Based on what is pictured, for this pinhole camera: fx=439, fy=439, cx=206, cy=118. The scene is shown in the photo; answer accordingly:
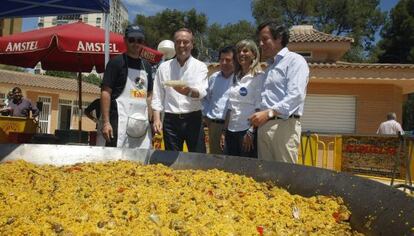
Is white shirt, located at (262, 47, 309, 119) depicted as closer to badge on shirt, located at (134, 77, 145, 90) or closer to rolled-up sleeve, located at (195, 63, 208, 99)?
rolled-up sleeve, located at (195, 63, 208, 99)

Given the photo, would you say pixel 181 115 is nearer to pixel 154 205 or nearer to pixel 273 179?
pixel 273 179

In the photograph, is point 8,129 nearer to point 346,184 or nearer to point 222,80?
point 222,80

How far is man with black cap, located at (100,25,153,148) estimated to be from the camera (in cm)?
335

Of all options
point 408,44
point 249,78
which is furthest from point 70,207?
point 408,44

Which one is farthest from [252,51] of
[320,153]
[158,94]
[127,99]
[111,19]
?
[320,153]

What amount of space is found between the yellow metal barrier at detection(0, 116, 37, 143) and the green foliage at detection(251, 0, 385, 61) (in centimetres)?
2779

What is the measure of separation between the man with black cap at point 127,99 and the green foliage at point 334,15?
99.2ft

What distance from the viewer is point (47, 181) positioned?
228 cm

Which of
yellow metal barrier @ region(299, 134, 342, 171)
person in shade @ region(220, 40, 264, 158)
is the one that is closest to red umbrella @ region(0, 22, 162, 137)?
person in shade @ region(220, 40, 264, 158)

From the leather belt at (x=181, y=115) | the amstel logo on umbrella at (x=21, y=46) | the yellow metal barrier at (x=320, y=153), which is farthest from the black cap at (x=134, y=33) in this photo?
the yellow metal barrier at (x=320, y=153)

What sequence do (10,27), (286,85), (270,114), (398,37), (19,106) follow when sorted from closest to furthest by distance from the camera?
(270,114)
(286,85)
(19,106)
(10,27)
(398,37)

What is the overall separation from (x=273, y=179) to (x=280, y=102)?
0.57 m

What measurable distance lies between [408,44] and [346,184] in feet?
98.3

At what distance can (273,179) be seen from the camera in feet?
8.25
